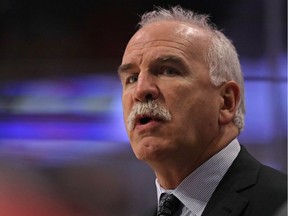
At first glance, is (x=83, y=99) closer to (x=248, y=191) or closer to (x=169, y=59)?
(x=169, y=59)

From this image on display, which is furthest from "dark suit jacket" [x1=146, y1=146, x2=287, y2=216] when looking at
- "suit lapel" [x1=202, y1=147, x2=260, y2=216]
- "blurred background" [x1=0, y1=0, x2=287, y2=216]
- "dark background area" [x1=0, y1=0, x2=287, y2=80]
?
"dark background area" [x1=0, y1=0, x2=287, y2=80]

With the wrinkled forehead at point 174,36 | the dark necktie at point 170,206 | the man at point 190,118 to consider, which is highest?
the wrinkled forehead at point 174,36

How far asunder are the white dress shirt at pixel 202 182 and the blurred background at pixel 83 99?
0.49 meters

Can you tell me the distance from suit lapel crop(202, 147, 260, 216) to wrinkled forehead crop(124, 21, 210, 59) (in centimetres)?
20

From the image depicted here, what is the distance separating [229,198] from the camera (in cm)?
85

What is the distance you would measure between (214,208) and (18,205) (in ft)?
2.93

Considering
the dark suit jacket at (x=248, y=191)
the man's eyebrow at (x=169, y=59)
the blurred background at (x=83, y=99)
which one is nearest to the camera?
the dark suit jacket at (x=248, y=191)

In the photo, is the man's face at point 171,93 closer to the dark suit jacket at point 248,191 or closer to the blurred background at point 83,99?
the dark suit jacket at point 248,191

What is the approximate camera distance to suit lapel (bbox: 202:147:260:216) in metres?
0.83

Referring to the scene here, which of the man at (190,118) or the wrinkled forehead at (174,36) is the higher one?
the wrinkled forehead at (174,36)

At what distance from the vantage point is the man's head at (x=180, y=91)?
0.89m

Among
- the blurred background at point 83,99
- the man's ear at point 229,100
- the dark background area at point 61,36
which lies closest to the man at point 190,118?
the man's ear at point 229,100

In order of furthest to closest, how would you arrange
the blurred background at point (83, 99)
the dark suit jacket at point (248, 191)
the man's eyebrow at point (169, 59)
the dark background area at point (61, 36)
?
the dark background area at point (61, 36)
the blurred background at point (83, 99)
the man's eyebrow at point (169, 59)
the dark suit jacket at point (248, 191)

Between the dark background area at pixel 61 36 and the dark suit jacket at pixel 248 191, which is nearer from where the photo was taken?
the dark suit jacket at pixel 248 191
